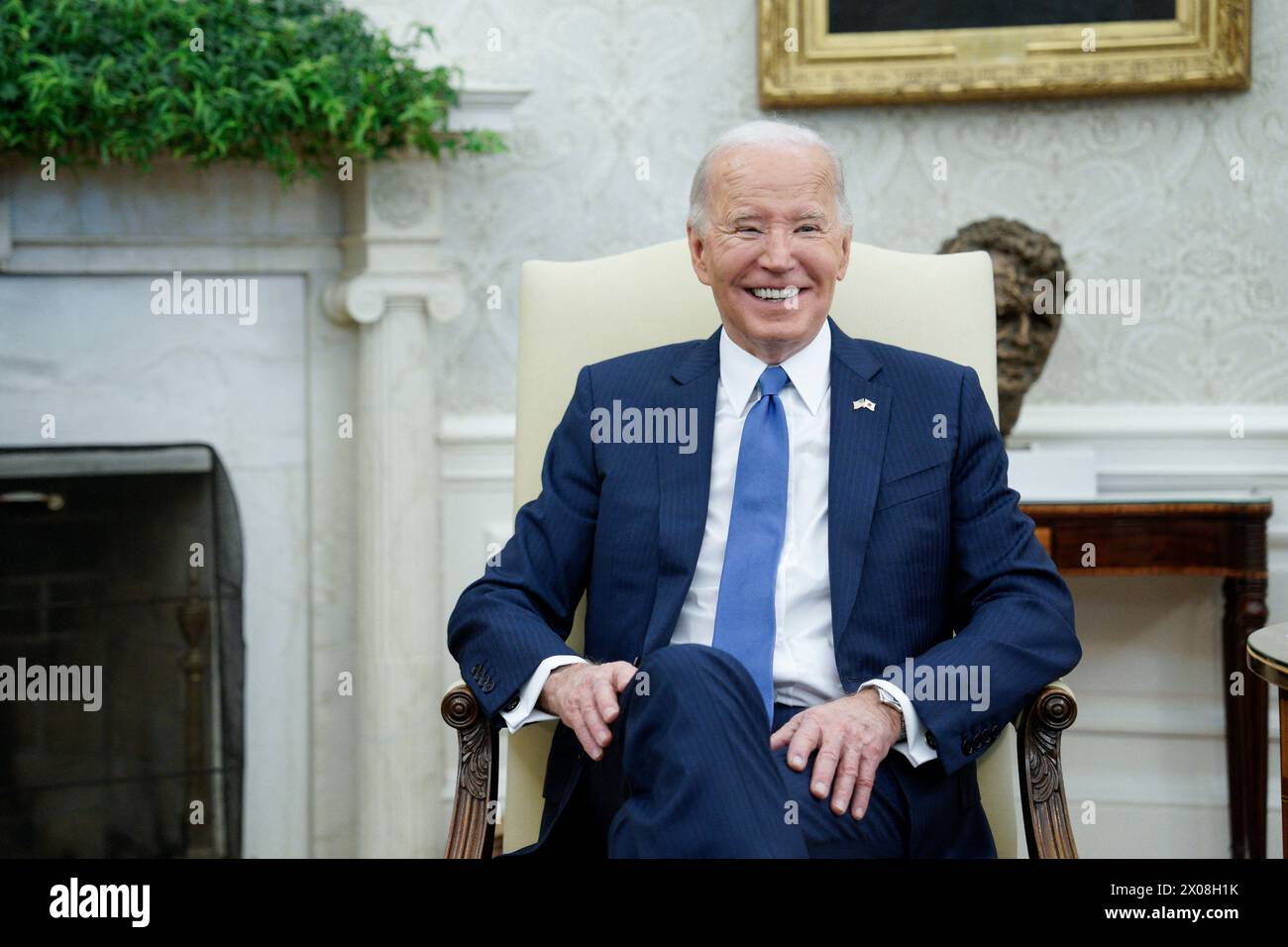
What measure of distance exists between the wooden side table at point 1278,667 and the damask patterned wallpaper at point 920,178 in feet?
4.99

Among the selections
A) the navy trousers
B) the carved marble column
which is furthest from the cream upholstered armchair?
the carved marble column

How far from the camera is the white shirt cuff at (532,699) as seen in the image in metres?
1.77

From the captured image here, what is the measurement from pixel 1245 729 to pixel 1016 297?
41.0 inches

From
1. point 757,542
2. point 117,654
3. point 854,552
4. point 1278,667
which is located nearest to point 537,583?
point 757,542

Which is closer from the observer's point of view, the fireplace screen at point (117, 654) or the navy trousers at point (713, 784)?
the navy trousers at point (713, 784)

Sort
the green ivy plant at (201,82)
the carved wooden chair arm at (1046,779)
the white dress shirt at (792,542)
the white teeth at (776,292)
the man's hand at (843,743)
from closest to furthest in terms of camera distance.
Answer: the man's hand at (843,743)
the carved wooden chair arm at (1046,779)
the white dress shirt at (792,542)
the white teeth at (776,292)
the green ivy plant at (201,82)

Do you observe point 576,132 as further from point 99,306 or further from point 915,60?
point 99,306

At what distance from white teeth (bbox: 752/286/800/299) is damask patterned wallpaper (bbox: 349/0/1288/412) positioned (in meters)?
1.45

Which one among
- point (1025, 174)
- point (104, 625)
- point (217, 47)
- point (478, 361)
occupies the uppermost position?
point (217, 47)

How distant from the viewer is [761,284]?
6.35 ft

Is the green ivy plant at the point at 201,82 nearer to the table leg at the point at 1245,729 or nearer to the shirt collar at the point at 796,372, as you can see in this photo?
the shirt collar at the point at 796,372

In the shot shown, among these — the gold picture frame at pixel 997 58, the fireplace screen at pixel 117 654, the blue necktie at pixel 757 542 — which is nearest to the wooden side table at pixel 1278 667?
the blue necktie at pixel 757 542

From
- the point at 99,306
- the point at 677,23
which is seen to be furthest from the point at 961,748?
the point at 99,306

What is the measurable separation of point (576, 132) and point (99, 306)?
3.96 feet
